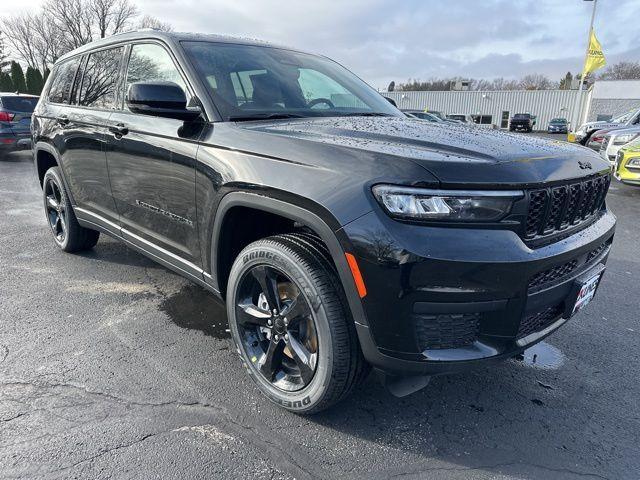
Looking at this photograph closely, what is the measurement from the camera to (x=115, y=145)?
3240 mm

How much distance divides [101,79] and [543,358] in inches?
149

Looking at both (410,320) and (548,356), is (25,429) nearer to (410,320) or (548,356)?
(410,320)

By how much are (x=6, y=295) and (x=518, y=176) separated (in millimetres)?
3809

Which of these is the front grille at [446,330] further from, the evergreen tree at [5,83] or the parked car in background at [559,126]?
the evergreen tree at [5,83]

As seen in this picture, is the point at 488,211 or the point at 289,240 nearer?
the point at 488,211

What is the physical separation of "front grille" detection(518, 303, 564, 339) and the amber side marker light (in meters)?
0.66

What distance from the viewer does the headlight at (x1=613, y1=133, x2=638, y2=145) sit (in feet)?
31.5

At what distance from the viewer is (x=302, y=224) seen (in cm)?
206

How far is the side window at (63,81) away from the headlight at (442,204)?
364cm

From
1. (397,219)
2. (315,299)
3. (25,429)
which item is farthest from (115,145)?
(397,219)

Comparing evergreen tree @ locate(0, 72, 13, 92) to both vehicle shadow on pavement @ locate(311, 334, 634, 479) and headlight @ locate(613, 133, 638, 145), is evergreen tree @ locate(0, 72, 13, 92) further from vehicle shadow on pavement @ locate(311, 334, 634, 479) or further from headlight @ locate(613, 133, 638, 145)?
vehicle shadow on pavement @ locate(311, 334, 634, 479)

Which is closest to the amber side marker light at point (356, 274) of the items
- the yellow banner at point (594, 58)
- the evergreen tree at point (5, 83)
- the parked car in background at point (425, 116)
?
the parked car in background at point (425, 116)

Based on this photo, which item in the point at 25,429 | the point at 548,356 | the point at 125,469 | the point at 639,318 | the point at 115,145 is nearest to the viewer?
the point at 125,469

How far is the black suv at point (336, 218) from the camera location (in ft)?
5.78
